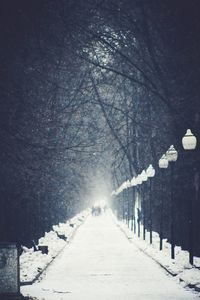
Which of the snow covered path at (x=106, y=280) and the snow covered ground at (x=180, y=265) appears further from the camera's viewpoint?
the snow covered ground at (x=180, y=265)

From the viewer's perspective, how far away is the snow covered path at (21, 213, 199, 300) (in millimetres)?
12930

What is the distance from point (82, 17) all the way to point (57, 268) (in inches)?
356

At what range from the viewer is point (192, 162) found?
20.5 m

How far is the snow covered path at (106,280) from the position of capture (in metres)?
12.9

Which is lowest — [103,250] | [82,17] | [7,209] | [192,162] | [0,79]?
[103,250]

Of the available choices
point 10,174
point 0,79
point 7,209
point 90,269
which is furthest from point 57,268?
point 0,79

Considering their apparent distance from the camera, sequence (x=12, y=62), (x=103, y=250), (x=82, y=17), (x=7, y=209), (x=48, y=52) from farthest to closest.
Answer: (x=103, y=250) → (x=7, y=209) → (x=82, y=17) → (x=48, y=52) → (x=12, y=62)

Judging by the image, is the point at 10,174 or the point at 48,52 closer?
the point at 48,52

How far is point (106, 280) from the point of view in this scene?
51.2 feet

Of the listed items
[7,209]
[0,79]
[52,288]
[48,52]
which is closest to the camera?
[52,288]

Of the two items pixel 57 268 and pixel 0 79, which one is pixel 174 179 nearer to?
pixel 57 268

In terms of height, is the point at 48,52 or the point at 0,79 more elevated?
the point at 48,52

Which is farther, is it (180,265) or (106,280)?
(180,265)

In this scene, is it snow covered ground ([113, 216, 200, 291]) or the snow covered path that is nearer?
the snow covered path
